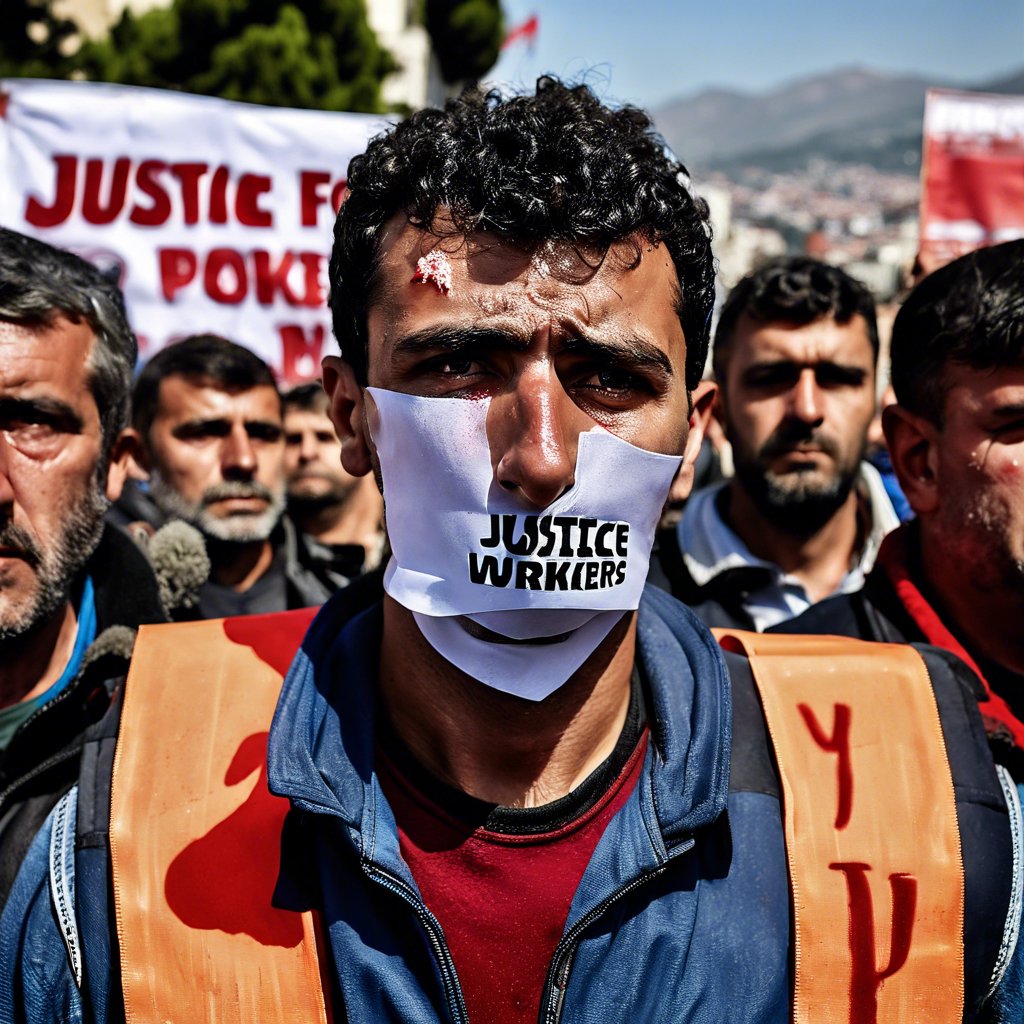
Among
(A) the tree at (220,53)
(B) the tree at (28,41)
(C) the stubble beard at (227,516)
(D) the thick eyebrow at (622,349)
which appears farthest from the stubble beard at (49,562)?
(A) the tree at (220,53)

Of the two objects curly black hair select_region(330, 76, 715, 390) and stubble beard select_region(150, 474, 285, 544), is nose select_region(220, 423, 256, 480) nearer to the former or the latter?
stubble beard select_region(150, 474, 285, 544)

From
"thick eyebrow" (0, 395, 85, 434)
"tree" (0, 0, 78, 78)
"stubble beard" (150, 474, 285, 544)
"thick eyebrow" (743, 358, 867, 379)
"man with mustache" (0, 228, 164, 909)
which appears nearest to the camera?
"man with mustache" (0, 228, 164, 909)

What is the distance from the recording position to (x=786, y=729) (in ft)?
6.15

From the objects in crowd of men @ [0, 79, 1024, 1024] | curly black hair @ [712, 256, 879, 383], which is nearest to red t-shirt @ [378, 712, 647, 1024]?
crowd of men @ [0, 79, 1024, 1024]

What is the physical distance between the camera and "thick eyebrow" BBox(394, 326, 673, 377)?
171 centimetres

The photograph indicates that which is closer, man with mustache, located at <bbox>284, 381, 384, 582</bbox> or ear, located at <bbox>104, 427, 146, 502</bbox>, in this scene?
ear, located at <bbox>104, 427, 146, 502</bbox>

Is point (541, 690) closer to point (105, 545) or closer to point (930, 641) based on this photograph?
point (930, 641)

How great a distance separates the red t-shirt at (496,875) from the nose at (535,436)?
0.51 m

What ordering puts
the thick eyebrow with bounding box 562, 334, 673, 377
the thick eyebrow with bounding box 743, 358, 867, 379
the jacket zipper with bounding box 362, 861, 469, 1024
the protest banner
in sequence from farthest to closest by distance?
the protest banner, the thick eyebrow with bounding box 743, 358, 867, 379, the thick eyebrow with bounding box 562, 334, 673, 377, the jacket zipper with bounding box 362, 861, 469, 1024

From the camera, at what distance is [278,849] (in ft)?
5.65

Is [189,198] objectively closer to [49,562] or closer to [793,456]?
[793,456]

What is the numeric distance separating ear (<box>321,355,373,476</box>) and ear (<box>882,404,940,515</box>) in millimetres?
1222

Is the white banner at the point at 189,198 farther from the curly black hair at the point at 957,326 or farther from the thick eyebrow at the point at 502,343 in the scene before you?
the thick eyebrow at the point at 502,343

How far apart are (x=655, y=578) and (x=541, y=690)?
184cm
